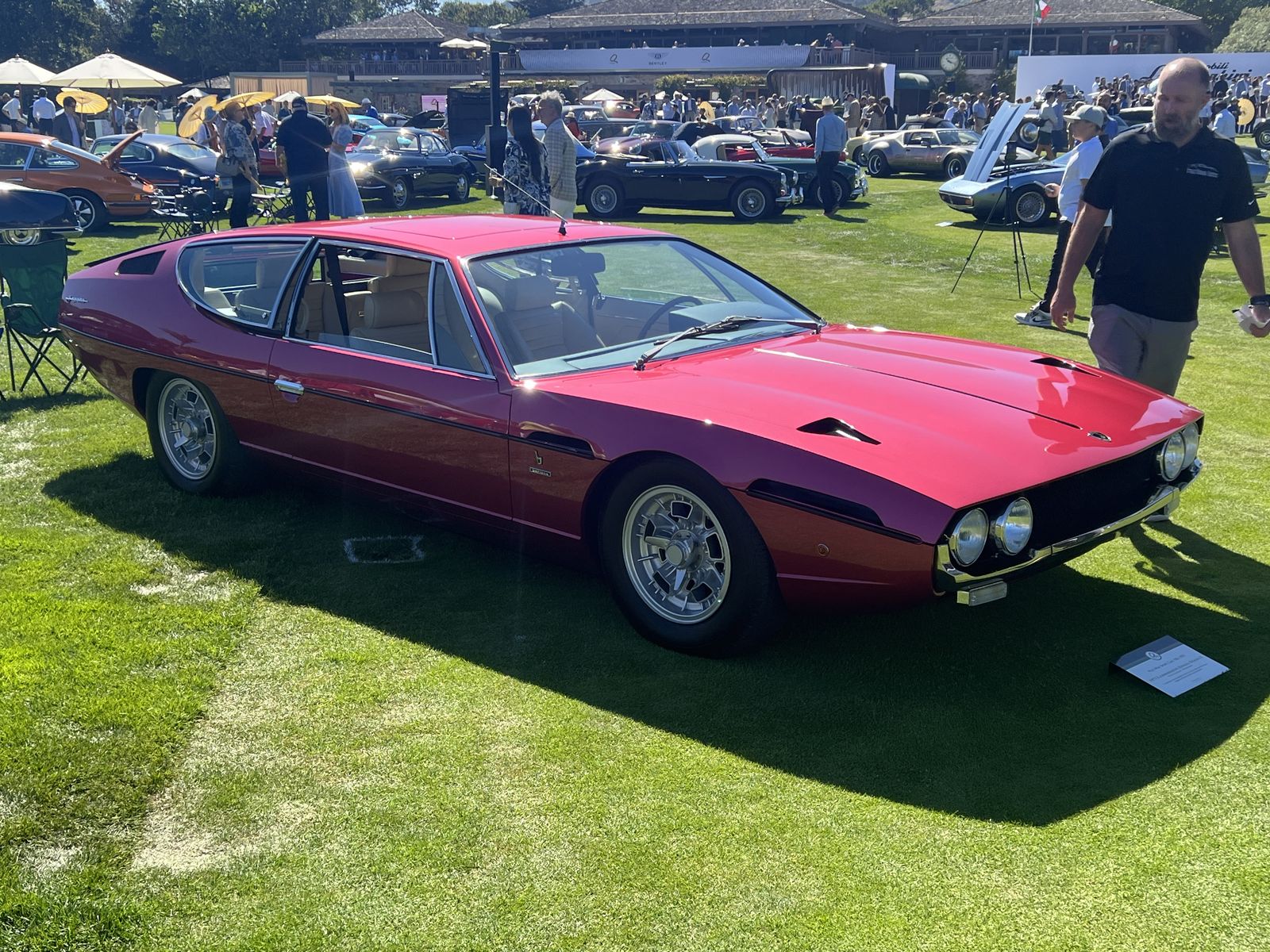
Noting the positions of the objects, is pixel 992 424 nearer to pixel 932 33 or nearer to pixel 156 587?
pixel 156 587

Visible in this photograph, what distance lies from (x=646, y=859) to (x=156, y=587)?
273 centimetres

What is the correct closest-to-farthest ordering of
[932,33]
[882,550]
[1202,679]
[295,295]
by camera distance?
[882,550] < [1202,679] < [295,295] < [932,33]

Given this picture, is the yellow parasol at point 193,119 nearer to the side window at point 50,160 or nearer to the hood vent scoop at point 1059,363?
the side window at point 50,160

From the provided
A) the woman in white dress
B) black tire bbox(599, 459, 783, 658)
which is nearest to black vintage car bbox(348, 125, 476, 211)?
the woman in white dress

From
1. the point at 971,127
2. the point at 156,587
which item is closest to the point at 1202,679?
the point at 156,587

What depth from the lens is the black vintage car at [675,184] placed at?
20219 mm

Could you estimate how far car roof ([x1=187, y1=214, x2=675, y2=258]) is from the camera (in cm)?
517

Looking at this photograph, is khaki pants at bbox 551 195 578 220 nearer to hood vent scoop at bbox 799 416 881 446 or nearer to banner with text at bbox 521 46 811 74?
hood vent scoop at bbox 799 416 881 446

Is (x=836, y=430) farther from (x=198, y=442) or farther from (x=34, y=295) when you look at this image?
(x=34, y=295)

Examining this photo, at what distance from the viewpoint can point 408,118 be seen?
40.4 metres

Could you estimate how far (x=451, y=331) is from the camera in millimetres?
4871

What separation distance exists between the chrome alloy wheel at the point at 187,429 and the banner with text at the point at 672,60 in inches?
2391

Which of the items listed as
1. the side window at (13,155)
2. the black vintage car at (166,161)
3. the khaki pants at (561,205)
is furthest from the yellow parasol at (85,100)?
the khaki pants at (561,205)

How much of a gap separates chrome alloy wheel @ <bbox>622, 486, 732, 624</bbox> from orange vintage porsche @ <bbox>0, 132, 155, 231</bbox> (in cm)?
1603
